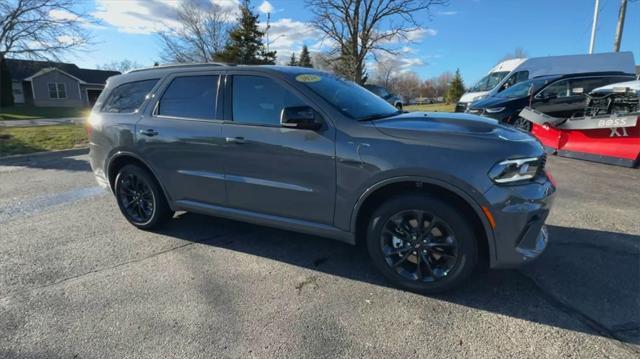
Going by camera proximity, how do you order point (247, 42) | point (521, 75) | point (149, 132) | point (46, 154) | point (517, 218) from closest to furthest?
point (517, 218) → point (149, 132) → point (46, 154) → point (521, 75) → point (247, 42)

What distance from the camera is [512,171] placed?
2568 millimetres

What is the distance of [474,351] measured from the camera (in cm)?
228

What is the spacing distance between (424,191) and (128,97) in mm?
3664

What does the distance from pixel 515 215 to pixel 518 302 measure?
0.75 meters

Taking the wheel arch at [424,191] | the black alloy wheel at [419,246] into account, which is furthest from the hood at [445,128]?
the black alloy wheel at [419,246]

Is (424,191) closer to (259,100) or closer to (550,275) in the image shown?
(550,275)

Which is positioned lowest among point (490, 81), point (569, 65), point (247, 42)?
point (490, 81)

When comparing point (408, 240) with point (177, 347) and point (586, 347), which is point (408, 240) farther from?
point (177, 347)

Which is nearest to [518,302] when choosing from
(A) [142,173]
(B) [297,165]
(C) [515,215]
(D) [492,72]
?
(C) [515,215]

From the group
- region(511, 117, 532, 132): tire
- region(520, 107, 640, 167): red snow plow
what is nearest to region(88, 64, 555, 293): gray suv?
region(520, 107, 640, 167): red snow plow

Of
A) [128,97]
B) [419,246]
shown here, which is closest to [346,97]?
[419,246]

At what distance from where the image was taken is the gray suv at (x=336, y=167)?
262 cm

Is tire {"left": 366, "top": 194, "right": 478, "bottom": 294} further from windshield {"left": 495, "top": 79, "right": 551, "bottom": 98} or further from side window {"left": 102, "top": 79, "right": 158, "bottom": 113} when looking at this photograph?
windshield {"left": 495, "top": 79, "right": 551, "bottom": 98}

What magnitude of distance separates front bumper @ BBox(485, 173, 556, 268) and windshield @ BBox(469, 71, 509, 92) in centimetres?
1667
